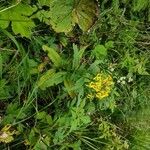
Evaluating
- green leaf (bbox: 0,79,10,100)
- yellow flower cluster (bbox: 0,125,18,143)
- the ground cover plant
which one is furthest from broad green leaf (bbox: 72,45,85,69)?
yellow flower cluster (bbox: 0,125,18,143)

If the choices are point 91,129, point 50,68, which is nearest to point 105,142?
point 91,129

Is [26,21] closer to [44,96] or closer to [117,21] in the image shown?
[44,96]

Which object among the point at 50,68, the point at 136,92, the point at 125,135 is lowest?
the point at 125,135

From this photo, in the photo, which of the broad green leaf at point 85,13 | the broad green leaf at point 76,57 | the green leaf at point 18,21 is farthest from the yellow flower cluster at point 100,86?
the green leaf at point 18,21

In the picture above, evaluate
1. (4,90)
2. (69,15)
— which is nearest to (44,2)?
(69,15)

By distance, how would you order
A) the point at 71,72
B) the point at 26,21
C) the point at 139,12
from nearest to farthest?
1. the point at 26,21
2. the point at 71,72
3. the point at 139,12

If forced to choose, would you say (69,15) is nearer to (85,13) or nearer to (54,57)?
(85,13)
